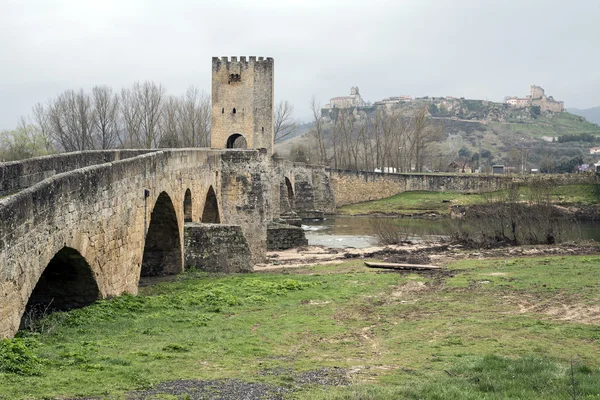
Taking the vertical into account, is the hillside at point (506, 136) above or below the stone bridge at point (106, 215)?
above

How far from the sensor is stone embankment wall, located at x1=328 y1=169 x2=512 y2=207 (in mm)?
60219

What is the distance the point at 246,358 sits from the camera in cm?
974

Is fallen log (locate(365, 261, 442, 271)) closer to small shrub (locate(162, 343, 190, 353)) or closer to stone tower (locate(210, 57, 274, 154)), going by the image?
small shrub (locate(162, 343, 190, 353))

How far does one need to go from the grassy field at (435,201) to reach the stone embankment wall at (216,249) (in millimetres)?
35242

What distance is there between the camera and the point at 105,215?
12109mm

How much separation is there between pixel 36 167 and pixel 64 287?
3332mm

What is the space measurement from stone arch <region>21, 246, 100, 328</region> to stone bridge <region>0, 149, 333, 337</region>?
2 centimetres

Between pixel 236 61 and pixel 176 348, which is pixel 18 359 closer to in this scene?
pixel 176 348

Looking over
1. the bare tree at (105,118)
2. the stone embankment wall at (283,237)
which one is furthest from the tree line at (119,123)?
the stone embankment wall at (283,237)

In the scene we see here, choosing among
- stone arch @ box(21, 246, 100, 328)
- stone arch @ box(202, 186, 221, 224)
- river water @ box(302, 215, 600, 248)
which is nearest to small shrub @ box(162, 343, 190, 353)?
stone arch @ box(21, 246, 100, 328)

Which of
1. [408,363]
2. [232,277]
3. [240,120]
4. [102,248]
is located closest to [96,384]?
[408,363]

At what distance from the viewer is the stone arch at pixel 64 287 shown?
11.2 meters

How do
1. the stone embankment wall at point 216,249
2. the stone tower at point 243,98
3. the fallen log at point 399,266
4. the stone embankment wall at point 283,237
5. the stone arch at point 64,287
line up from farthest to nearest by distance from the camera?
the stone tower at point 243,98 < the stone embankment wall at point 283,237 < the fallen log at point 399,266 < the stone embankment wall at point 216,249 < the stone arch at point 64,287

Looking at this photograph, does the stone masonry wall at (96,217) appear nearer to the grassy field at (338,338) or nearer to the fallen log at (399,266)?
the grassy field at (338,338)
